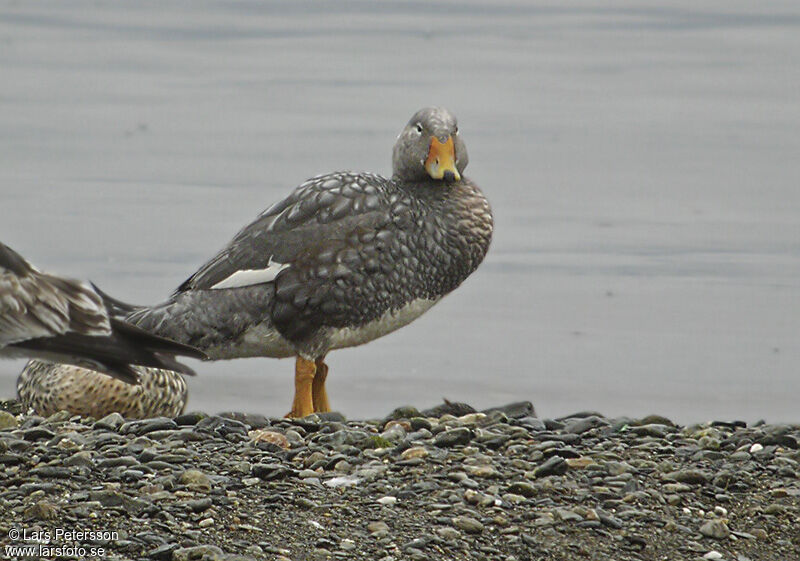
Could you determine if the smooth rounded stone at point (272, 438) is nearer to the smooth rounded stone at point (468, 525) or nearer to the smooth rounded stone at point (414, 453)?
Result: the smooth rounded stone at point (414, 453)

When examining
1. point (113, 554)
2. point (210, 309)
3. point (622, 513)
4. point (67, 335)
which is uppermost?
point (210, 309)

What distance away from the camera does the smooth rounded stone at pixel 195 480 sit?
22.2 feet

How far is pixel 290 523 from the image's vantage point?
6.48m

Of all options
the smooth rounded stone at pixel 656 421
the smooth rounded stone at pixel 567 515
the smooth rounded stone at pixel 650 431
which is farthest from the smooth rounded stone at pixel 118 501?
the smooth rounded stone at pixel 656 421

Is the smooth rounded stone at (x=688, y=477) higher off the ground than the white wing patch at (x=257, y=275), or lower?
lower

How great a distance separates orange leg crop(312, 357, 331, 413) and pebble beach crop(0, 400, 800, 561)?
58.6 inches

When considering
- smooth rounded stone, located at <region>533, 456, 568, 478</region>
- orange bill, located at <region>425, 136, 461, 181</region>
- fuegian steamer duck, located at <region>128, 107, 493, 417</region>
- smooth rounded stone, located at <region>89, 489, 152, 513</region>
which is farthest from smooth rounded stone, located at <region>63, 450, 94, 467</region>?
orange bill, located at <region>425, 136, 461, 181</region>

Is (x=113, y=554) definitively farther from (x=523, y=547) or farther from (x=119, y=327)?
(x=523, y=547)

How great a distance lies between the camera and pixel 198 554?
6.13 metres

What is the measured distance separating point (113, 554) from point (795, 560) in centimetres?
276

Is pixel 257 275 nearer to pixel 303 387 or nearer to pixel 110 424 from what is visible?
pixel 303 387

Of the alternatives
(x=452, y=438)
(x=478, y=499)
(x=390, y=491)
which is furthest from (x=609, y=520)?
(x=452, y=438)

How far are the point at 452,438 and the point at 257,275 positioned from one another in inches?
82.3

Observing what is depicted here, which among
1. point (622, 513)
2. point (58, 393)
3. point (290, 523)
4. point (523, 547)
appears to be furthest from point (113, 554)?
point (58, 393)
